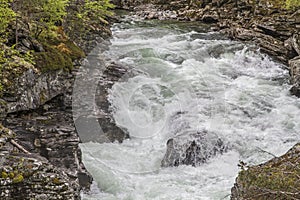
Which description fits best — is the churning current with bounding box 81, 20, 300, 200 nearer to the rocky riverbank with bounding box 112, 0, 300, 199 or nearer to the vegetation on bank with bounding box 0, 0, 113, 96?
the rocky riverbank with bounding box 112, 0, 300, 199

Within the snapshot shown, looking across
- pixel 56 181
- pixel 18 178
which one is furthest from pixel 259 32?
pixel 18 178

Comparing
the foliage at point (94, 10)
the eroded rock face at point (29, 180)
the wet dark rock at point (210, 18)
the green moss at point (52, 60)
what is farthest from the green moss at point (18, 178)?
the wet dark rock at point (210, 18)

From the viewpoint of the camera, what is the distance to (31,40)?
11.5 meters

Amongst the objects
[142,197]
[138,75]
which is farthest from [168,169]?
[138,75]

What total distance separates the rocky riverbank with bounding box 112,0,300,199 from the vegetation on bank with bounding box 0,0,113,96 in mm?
4591

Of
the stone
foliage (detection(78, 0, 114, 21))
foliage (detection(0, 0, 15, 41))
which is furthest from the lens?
foliage (detection(78, 0, 114, 21))

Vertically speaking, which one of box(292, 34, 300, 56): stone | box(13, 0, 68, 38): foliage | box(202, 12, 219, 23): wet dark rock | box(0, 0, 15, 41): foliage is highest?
box(0, 0, 15, 41): foliage

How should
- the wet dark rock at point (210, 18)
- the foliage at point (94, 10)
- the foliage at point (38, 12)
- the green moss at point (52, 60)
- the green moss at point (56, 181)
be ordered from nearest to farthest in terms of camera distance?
the green moss at point (56, 181) < the green moss at point (52, 60) < the foliage at point (38, 12) < the foliage at point (94, 10) < the wet dark rock at point (210, 18)

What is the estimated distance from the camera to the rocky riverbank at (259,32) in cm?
509

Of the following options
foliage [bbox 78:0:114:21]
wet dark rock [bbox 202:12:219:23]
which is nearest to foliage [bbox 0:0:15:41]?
foliage [bbox 78:0:114:21]

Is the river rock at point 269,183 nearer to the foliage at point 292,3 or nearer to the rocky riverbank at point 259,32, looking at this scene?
the rocky riverbank at point 259,32

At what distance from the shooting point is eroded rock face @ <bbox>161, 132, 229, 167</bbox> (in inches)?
419

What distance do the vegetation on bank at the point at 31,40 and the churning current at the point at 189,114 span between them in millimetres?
2412

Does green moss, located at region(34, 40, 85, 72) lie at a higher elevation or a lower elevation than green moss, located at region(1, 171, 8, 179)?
lower
